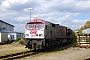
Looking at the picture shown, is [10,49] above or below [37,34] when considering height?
below

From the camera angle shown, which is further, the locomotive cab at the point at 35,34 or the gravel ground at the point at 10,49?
the gravel ground at the point at 10,49

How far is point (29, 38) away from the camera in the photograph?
2131 cm

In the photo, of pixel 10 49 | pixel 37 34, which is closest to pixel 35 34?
pixel 37 34

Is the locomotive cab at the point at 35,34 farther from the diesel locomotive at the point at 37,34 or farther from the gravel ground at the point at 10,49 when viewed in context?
the gravel ground at the point at 10,49

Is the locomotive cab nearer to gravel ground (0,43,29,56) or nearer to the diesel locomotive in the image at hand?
the diesel locomotive

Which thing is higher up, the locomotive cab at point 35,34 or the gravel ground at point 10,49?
the locomotive cab at point 35,34

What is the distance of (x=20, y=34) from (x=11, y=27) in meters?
14.0

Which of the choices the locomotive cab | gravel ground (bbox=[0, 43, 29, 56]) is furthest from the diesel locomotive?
gravel ground (bbox=[0, 43, 29, 56])

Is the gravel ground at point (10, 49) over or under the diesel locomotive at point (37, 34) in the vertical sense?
under

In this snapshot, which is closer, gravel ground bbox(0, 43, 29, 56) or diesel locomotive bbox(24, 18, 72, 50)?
diesel locomotive bbox(24, 18, 72, 50)

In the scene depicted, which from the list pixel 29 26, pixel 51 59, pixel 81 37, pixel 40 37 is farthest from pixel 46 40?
pixel 81 37

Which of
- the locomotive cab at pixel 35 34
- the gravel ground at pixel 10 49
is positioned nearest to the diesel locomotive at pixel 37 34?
the locomotive cab at pixel 35 34

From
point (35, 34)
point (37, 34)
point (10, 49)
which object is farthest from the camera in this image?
point (10, 49)

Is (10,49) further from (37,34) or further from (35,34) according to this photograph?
(37,34)
